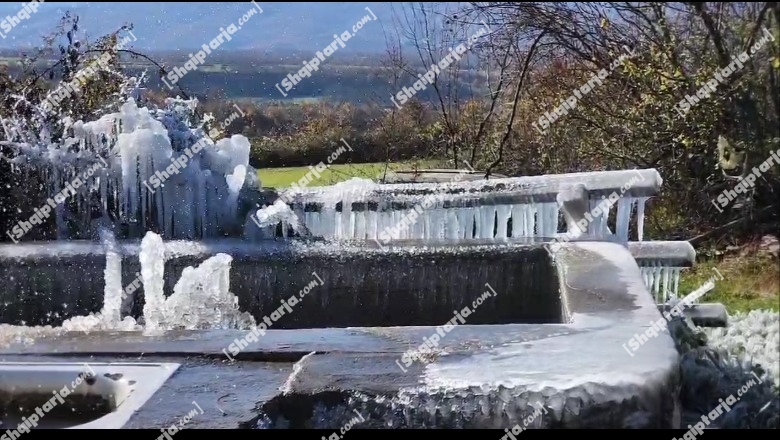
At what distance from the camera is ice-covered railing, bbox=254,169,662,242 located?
396cm

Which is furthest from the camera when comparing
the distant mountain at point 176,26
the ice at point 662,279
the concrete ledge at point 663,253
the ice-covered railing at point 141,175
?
the distant mountain at point 176,26

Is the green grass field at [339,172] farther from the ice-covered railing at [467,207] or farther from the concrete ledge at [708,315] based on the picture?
the concrete ledge at [708,315]

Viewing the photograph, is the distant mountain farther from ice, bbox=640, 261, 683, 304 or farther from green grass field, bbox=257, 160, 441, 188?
ice, bbox=640, 261, 683, 304

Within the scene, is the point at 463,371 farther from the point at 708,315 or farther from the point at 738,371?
the point at 708,315

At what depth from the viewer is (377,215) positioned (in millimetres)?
4246

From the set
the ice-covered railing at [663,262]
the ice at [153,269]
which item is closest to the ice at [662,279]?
the ice-covered railing at [663,262]

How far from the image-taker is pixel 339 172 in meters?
7.41

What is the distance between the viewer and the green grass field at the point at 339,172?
23.0ft

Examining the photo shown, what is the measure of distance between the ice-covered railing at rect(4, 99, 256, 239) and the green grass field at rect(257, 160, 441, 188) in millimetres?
2289

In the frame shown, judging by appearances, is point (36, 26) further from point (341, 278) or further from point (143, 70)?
point (341, 278)

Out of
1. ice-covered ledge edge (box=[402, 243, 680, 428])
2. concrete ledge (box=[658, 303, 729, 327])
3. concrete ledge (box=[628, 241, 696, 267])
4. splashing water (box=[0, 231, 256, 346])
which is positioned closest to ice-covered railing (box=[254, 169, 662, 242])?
concrete ledge (box=[628, 241, 696, 267])

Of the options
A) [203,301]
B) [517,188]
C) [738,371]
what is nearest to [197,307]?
[203,301]

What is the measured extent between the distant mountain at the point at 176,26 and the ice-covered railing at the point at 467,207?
46.4 inches

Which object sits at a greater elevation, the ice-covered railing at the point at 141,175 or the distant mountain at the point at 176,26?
the distant mountain at the point at 176,26
